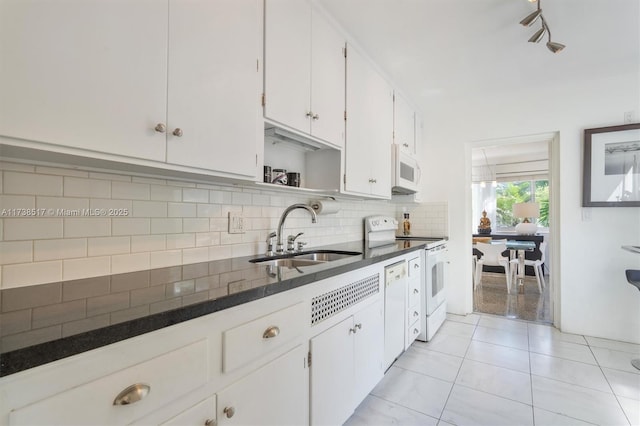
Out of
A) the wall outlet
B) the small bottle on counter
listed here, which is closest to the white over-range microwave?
the small bottle on counter

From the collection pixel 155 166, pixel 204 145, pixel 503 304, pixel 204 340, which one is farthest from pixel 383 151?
pixel 503 304

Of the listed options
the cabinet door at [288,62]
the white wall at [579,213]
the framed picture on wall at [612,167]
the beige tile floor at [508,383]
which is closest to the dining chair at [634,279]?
the beige tile floor at [508,383]

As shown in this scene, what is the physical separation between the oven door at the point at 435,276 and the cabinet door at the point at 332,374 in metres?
1.42

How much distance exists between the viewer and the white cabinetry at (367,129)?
2115mm

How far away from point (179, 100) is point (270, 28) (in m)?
0.68

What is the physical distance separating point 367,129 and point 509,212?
19.0 ft

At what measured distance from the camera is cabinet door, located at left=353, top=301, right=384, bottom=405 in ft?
5.16

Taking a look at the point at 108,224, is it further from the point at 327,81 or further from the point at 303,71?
the point at 327,81

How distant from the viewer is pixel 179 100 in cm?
107

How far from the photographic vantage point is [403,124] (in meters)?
3.02

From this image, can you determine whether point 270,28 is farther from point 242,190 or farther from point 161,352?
point 161,352

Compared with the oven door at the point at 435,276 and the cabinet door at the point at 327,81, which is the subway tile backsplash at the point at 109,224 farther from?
the oven door at the point at 435,276

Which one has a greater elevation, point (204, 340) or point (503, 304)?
point (204, 340)

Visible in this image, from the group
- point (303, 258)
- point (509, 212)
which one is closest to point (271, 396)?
point (303, 258)
